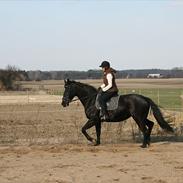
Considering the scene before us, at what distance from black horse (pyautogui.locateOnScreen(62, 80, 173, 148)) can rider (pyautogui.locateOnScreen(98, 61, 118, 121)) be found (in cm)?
22

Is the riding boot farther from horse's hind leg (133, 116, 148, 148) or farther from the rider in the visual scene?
horse's hind leg (133, 116, 148, 148)

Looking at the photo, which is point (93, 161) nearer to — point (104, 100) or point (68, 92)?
point (104, 100)

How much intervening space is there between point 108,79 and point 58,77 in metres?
171

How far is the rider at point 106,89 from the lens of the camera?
45.2 feet

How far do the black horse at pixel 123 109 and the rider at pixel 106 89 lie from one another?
22 cm

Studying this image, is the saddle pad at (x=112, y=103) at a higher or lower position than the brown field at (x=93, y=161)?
higher

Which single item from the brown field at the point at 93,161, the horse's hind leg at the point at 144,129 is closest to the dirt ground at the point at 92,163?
the brown field at the point at 93,161

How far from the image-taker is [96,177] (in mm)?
9359

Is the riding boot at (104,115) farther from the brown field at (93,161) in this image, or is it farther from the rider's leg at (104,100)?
the brown field at (93,161)

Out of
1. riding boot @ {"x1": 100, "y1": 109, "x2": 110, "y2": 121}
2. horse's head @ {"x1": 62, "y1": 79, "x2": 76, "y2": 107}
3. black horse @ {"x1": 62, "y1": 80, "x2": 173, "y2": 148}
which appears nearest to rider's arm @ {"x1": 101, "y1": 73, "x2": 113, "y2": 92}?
black horse @ {"x1": 62, "y1": 80, "x2": 173, "y2": 148}

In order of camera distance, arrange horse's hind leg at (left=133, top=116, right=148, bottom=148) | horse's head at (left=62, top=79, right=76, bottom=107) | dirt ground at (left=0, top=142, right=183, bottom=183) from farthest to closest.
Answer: horse's head at (left=62, top=79, right=76, bottom=107) < horse's hind leg at (left=133, top=116, right=148, bottom=148) < dirt ground at (left=0, top=142, right=183, bottom=183)

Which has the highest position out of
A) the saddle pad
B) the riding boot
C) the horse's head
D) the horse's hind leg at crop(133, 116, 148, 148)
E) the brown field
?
the horse's head

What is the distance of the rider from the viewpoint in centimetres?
1378

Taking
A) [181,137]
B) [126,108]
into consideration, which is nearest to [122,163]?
[126,108]
